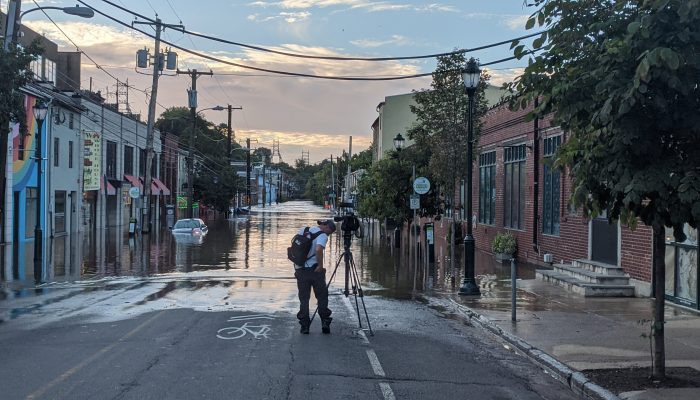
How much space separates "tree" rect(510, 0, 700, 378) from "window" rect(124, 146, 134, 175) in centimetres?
4704

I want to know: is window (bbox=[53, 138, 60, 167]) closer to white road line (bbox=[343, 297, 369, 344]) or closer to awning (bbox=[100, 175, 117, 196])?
awning (bbox=[100, 175, 117, 196])

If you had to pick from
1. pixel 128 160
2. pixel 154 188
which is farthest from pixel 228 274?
pixel 154 188

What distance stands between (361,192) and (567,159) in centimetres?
3017

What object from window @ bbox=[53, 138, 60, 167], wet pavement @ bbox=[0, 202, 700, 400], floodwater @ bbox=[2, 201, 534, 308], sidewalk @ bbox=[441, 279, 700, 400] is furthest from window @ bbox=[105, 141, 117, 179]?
sidewalk @ bbox=[441, 279, 700, 400]

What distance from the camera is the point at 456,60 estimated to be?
2120 cm

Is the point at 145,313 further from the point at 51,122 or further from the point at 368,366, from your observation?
the point at 51,122

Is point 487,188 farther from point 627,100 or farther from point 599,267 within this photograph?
point 627,100

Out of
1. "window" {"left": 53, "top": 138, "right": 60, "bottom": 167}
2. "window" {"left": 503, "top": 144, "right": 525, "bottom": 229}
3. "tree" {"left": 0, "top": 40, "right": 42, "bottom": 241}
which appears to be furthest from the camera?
"window" {"left": 53, "top": 138, "right": 60, "bottom": 167}

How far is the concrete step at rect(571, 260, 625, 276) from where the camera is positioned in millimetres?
14812

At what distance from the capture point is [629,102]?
5.97 meters

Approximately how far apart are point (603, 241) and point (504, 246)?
289 inches

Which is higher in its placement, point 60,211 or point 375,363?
point 60,211

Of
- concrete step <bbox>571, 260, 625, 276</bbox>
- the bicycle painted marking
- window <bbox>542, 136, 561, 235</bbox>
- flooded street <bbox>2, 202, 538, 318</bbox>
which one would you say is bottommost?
flooded street <bbox>2, 202, 538, 318</bbox>

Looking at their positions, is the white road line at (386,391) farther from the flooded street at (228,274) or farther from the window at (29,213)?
the window at (29,213)
